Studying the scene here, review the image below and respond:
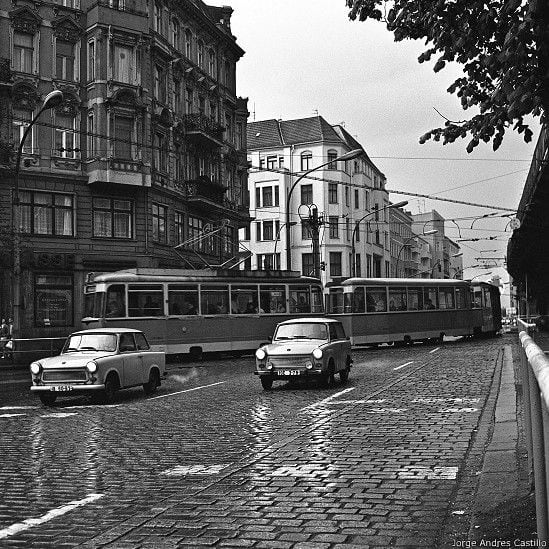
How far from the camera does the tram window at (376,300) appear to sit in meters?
35.5

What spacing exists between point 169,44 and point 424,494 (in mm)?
38317

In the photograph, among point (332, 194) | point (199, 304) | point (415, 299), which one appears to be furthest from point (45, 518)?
point (332, 194)

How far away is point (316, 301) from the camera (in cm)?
3325

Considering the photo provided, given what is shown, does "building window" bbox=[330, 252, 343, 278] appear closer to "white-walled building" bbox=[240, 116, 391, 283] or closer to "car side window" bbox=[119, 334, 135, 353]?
"white-walled building" bbox=[240, 116, 391, 283]

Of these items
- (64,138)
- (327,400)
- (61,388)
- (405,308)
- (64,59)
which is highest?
(64,59)

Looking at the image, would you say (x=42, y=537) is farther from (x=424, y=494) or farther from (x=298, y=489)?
(x=424, y=494)

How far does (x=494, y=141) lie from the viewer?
6.52 m

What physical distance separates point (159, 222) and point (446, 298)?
14828mm

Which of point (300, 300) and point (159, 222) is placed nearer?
point (300, 300)

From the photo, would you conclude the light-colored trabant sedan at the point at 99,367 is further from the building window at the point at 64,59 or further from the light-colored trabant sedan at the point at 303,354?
the building window at the point at 64,59

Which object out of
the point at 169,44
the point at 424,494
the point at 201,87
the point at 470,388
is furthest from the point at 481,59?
the point at 201,87

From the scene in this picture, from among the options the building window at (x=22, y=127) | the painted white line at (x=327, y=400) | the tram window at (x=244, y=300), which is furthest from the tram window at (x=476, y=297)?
the painted white line at (x=327, y=400)

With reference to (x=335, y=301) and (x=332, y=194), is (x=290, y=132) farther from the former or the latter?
(x=335, y=301)

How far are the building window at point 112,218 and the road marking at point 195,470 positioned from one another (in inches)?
1149
